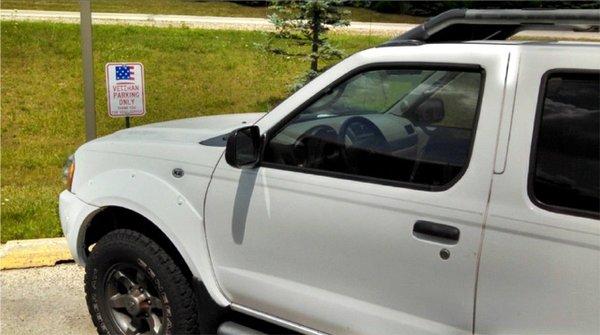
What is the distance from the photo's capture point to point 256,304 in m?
2.79

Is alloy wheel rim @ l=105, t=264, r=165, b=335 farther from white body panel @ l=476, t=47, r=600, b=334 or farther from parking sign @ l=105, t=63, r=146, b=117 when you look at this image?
parking sign @ l=105, t=63, r=146, b=117

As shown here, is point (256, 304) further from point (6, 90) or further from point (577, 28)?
point (6, 90)

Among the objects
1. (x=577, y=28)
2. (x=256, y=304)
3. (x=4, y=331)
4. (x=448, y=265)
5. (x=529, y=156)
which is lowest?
(x=4, y=331)

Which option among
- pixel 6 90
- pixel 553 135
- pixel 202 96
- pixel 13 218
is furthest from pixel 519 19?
pixel 6 90

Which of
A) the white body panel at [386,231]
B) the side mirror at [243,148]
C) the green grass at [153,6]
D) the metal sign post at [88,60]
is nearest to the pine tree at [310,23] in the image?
the metal sign post at [88,60]

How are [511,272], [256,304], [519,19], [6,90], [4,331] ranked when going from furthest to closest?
[6,90] → [4,331] → [256,304] → [519,19] → [511,272]

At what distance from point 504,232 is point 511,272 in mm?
→ 135

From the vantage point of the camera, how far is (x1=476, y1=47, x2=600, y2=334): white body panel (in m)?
1.95

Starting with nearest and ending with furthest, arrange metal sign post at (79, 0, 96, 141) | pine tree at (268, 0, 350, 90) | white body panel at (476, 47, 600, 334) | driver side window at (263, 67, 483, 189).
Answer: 1. white body panel at (476, 47, 600, 334)
2. driver side window at (263, 67, 483, 189)
3. metal sign post at (79, 0, 96, 141)
4. pine tree at (268, 0, 350, 90)

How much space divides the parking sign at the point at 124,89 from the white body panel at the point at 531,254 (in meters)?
4.20

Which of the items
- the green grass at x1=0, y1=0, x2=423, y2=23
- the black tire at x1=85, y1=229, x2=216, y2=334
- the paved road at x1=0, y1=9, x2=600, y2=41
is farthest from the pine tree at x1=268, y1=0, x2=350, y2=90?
the green grass at x1=0, y1=0, x2=423, y2=23

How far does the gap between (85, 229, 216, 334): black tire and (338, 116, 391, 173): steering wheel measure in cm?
97

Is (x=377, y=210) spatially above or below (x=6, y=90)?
above

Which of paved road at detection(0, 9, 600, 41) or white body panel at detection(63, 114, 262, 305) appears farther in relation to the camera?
paved road at detection(0, 9, 600, 41)
